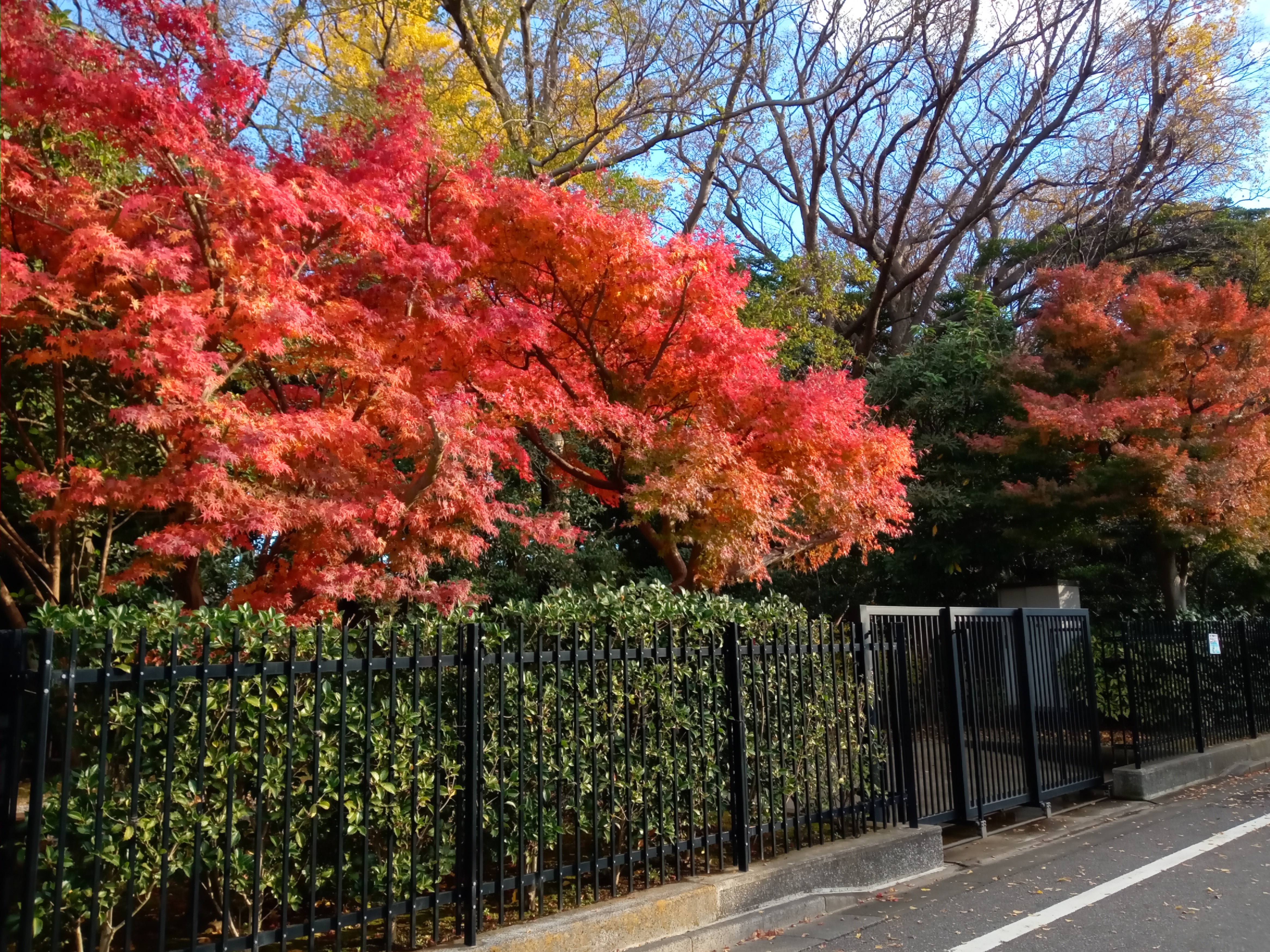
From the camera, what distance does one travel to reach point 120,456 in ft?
28.8

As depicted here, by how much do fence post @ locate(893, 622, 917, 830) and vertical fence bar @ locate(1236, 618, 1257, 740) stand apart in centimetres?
809

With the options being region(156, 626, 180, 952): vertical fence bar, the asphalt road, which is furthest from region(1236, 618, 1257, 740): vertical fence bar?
region(156, 626, 180, 952): vertical fence bar

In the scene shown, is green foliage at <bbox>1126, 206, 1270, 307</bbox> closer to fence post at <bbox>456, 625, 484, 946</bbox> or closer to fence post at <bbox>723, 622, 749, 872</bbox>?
fence post at <bbox>723, 622, 749, 872</bbox>

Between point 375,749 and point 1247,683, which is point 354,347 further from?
point 1247,683

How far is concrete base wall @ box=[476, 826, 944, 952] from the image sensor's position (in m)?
4.85

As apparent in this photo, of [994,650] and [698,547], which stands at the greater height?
[698,547]

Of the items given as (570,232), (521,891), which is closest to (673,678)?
(521,891)

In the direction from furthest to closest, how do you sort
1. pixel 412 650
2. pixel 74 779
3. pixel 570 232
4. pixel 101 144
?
1. pixel 570 232
2. pixel 101 144
3. pixel 412 650
4. pixel 74 779

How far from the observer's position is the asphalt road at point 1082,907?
17.7ft

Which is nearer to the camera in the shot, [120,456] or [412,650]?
[412,650]

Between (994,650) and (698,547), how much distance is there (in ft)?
11.5

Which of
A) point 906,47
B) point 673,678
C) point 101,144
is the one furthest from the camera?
point 906,47

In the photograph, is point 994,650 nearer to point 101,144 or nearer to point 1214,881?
point 1214,881

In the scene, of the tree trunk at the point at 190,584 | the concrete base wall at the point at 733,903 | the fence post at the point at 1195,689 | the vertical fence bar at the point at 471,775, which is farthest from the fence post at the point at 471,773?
the fence post at the point at 1195,689
